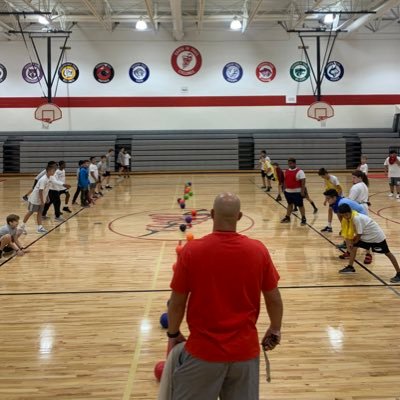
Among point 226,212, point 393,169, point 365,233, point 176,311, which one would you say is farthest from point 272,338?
point 393,169

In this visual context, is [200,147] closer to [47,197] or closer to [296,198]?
[47,197]

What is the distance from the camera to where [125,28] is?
2406cm

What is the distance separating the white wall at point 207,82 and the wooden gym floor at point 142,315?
556 inches

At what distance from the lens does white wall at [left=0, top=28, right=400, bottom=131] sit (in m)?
24.2

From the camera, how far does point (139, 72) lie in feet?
79.7

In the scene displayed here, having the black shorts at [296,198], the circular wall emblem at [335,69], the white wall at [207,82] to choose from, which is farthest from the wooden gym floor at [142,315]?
the circular wall emblem at [335,69]

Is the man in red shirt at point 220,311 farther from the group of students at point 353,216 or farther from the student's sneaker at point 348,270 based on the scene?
the student's sneaker at point 348,270

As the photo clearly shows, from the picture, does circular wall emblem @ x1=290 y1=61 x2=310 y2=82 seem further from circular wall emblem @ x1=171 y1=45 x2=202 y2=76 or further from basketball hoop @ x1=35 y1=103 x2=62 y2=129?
basketball hoop @ x1=35 y1=103 x2=62 y2=129

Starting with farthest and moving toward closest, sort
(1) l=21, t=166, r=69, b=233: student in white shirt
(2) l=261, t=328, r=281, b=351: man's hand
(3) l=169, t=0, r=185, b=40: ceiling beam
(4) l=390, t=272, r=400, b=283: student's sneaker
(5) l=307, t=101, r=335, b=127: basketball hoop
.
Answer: (5) l=307, t=101, r=335, b=127: basketball hoop → (3) l=169, t=0, r=185, b=40: ceiling beam → (1) l=21, t=166, r=69, b=233: student in white shirt → (4) l=390, t=272, r=400, b=283: student's sneaker → (2) l=261, t=328, r=281, b=351: man's hand

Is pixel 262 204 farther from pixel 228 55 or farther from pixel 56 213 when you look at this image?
pixel 228 55

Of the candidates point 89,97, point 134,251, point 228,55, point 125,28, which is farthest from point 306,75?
point 134,251

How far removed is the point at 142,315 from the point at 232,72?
20.6m

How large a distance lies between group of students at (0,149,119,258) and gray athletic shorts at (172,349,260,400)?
264 inches

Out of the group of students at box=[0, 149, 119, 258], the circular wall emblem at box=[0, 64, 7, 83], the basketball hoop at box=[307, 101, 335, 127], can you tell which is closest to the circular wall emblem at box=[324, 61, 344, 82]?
the basketball hoop at box=[307, 101, 335, 127]
